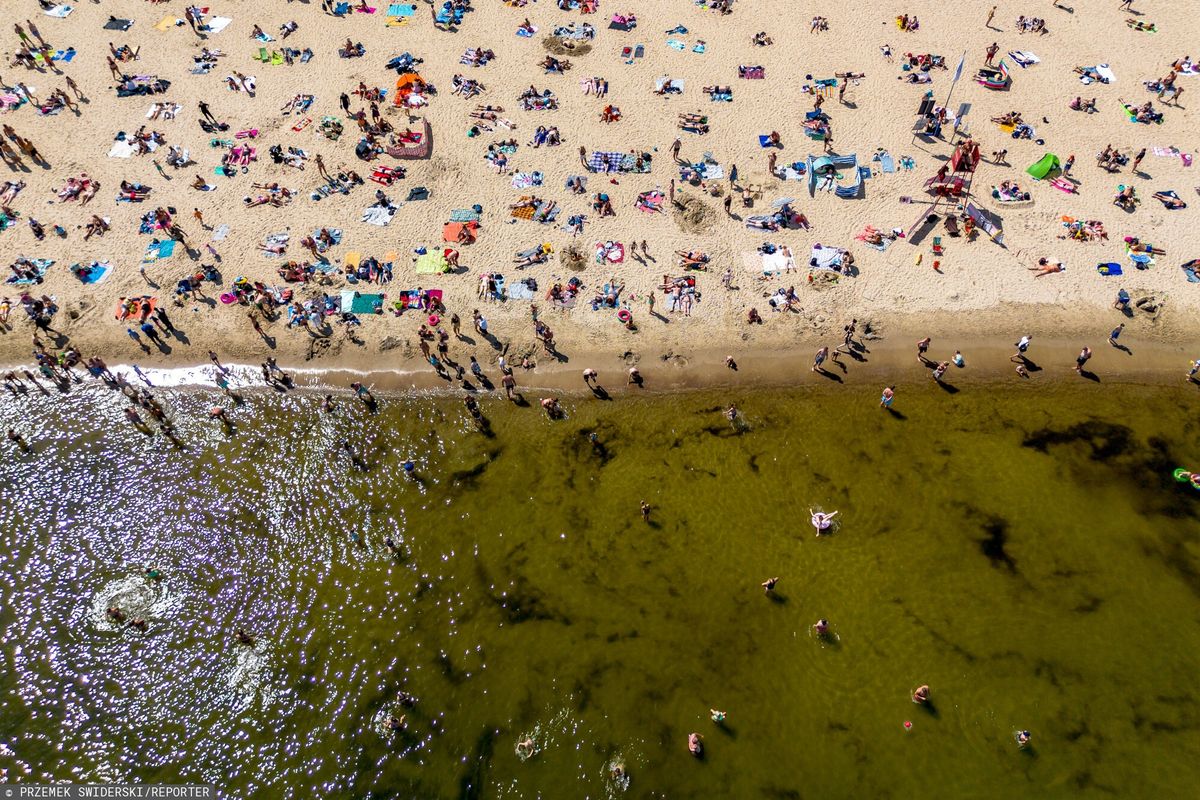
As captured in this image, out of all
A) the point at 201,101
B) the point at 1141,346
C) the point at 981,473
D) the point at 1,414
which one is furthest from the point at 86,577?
the point at 1141,346

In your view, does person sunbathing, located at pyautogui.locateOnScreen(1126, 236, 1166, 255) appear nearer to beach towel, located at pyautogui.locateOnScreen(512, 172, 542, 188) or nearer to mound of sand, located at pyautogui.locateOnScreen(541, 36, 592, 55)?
beach towel, located at pyautogui.locateOnScreen(512, 172, 542, 188)

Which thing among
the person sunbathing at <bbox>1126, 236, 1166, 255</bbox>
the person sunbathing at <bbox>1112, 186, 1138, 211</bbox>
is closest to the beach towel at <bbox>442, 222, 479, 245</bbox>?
the person sunbathing at <bbox>1126, 236, 1166, 255</bbox>

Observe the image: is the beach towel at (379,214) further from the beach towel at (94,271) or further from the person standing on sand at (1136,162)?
the person standing on sand at (1136,162)

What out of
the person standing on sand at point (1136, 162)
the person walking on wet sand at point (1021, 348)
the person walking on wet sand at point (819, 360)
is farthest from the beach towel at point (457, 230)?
the person standing on sand at point (1136, 162)

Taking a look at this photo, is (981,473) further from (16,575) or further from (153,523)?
(16,575)

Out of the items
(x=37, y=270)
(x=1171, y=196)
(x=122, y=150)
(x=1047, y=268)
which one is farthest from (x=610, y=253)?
(x=122, y=150)
